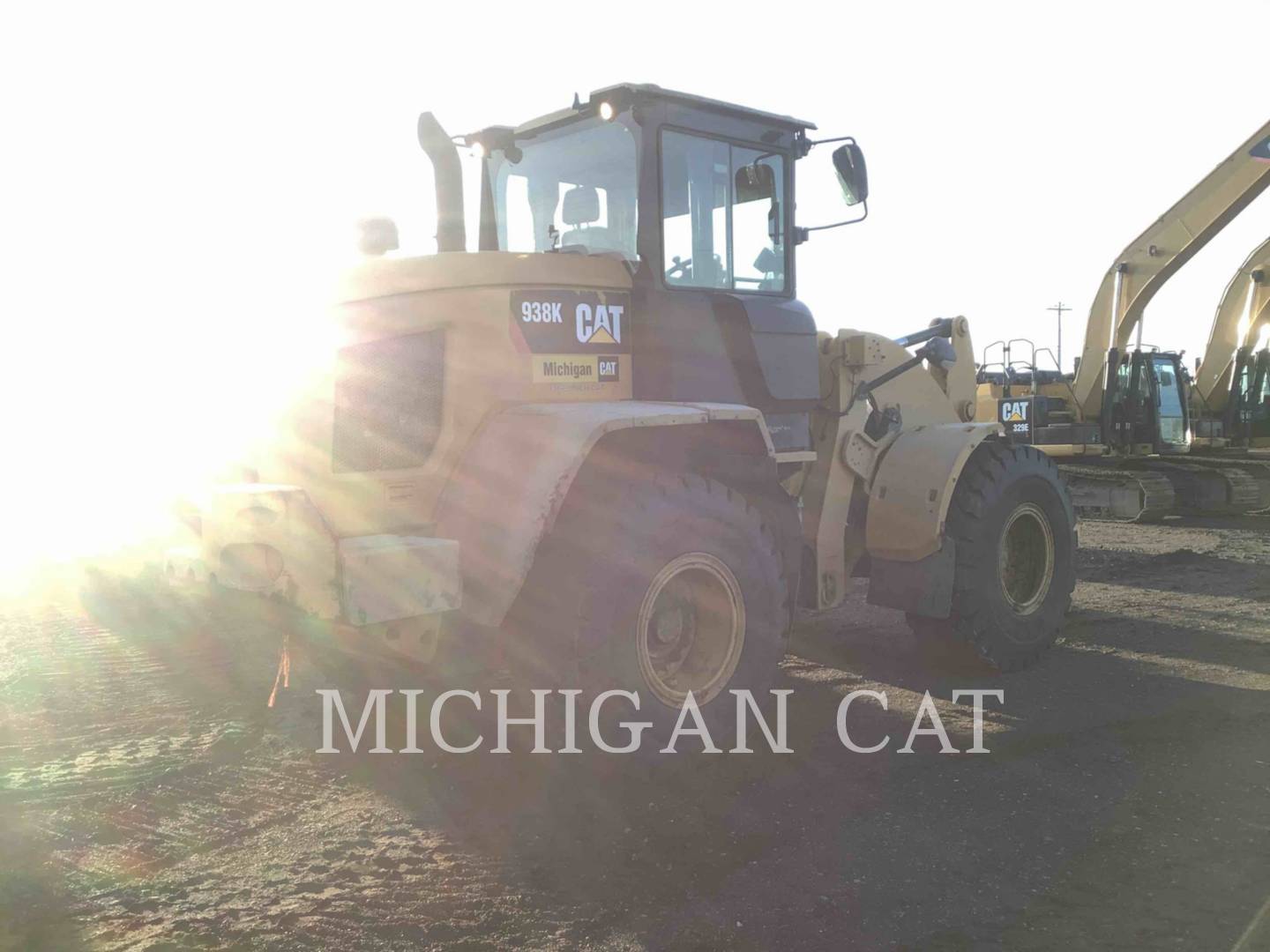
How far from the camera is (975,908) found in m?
3.53

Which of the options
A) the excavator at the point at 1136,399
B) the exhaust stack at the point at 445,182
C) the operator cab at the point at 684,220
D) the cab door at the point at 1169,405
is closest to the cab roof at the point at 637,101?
the operator cab at the point at 684,220

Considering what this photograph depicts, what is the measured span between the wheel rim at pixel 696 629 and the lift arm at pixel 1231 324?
15160mm

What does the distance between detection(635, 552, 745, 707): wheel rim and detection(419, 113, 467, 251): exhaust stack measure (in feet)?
5.94

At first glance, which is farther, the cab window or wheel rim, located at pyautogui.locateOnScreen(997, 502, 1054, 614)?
wheel rim, located at pyautogui.locateOnScreen(997, 502, 1054, 614)

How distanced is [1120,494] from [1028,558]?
30.4 feet

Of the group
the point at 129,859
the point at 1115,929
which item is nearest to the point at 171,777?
the point at 129,859

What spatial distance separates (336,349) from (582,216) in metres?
1.64

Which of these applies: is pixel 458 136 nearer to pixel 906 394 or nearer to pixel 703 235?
pixel 703 235

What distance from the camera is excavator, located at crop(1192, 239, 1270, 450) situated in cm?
1711

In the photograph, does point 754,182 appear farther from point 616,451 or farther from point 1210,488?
point 1210,488

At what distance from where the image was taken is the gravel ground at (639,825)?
3.44 metres

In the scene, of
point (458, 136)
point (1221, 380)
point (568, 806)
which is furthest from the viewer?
point (1221, 380)

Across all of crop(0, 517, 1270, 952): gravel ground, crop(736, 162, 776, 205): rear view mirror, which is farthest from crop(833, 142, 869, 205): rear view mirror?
crop(0, 517, 1270, 952): gravel ground

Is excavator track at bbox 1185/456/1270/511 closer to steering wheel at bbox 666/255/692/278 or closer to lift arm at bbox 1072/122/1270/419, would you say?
lift arm at bbox 1072/122/1270/419
